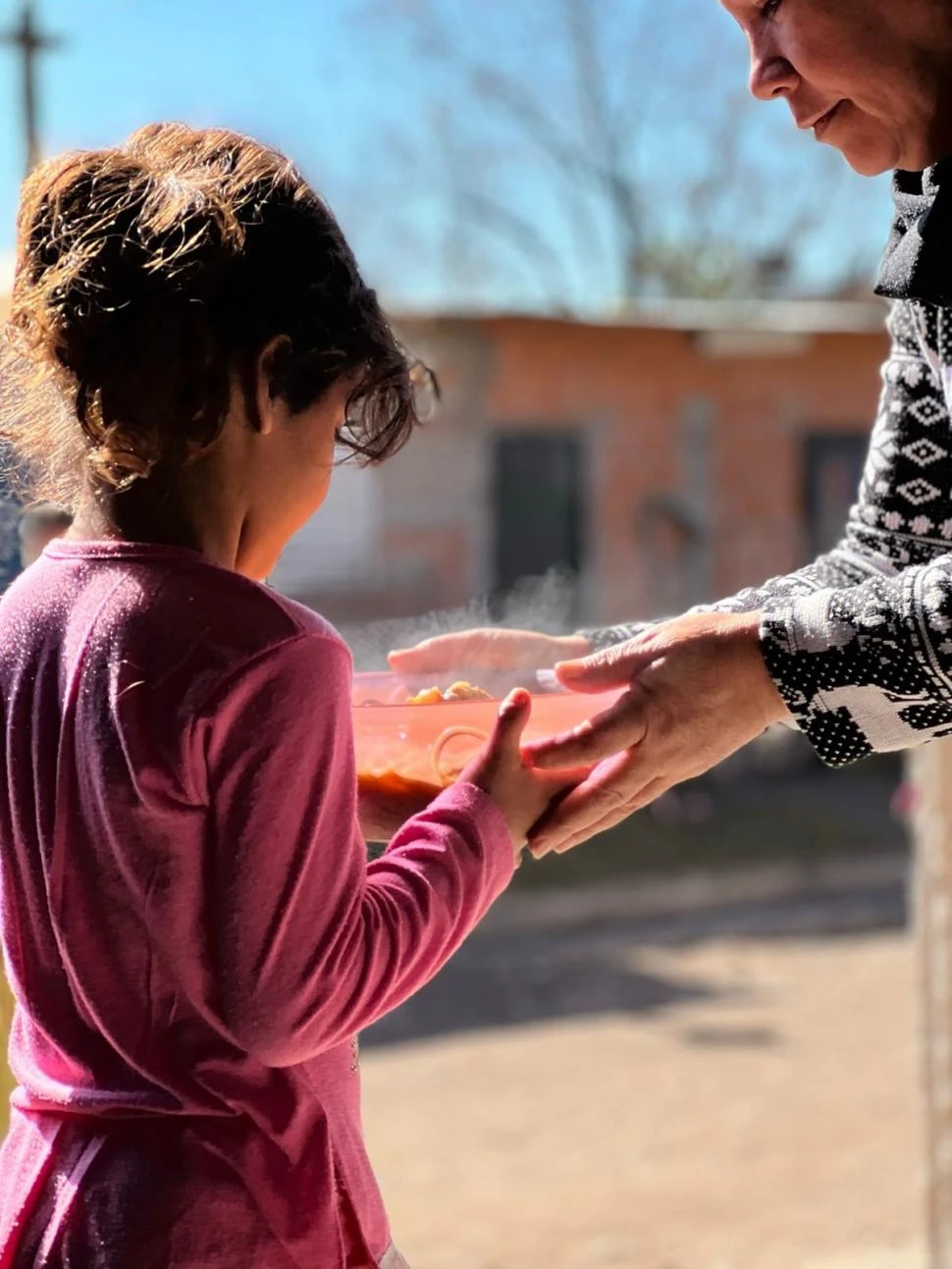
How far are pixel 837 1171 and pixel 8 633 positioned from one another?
16.7 ft

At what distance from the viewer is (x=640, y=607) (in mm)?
13250

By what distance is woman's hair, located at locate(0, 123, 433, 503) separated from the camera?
1.24 m

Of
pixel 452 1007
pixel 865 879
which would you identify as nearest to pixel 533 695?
pixel 452 1007

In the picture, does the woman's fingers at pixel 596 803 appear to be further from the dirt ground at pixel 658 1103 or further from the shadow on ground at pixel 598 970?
the shadow on ground at pixel 598 970

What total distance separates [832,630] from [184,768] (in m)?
0.80

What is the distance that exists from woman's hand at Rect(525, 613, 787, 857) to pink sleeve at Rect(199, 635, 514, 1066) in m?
0.45

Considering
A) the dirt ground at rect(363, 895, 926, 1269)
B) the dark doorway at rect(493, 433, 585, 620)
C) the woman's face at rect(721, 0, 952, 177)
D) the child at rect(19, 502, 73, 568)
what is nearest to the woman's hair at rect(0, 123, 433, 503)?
the child at rect(19, 502, 73, 568)

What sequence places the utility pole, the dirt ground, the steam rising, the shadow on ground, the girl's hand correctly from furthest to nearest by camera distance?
the utility pole, the shadow on ground, the dirt ground, the steam rising, the girl's hand

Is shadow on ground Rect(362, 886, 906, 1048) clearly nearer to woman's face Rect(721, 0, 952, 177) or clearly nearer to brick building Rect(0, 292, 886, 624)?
brick building Rect(0, 292, 886, 624)

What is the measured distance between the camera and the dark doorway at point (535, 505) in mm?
12641

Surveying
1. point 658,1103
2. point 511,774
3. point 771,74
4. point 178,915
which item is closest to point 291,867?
point 178,915

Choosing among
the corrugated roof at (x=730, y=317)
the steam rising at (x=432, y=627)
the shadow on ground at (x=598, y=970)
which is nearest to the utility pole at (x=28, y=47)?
the corrugated roof at (x=730, y=317)

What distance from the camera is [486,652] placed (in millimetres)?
1934

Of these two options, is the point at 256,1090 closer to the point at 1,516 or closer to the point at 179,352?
the point at 179,352
